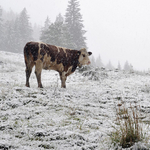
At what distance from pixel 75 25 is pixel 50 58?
2568 cm

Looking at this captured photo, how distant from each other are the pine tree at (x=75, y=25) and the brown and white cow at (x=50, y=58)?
22003mm

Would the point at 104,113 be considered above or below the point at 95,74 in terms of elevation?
below

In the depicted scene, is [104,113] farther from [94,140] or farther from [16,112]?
[16,112]

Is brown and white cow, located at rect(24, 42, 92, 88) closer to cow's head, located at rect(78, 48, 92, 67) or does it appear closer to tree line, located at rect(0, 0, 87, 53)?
cow's head, located at rect(78, 48, 92, 67)

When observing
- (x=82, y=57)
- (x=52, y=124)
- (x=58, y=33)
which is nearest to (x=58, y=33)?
(x=58, y=33)

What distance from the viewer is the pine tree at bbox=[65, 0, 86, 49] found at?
29953 millimetres

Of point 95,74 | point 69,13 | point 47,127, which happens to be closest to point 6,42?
point 69,13

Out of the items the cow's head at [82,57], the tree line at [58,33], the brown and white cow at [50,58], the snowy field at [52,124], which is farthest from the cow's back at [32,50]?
the tree line at [58,33]

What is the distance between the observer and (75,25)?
30.8m

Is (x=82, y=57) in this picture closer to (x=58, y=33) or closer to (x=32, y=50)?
(x=32, y=50)

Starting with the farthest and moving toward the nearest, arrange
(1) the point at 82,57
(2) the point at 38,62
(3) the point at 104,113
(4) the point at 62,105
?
(1) the point at 82,57 < (2) the point at 38,62 < (4) the point at 62,105 < (3) the point at 104,113

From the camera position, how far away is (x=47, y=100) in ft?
16.3

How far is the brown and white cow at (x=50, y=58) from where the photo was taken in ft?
20.9

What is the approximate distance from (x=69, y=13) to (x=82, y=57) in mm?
26030
